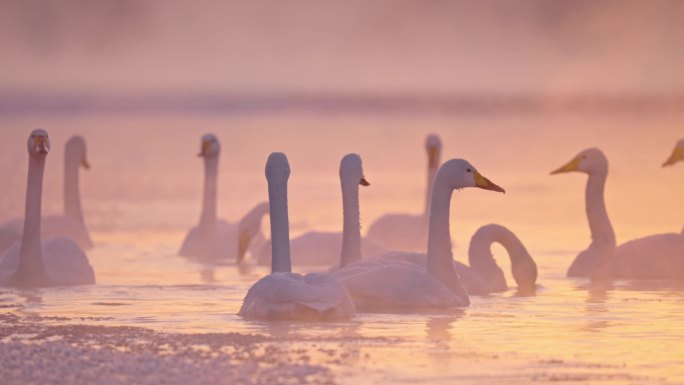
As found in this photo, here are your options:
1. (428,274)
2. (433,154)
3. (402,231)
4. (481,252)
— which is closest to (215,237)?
(402,231)

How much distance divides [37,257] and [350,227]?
2.90m

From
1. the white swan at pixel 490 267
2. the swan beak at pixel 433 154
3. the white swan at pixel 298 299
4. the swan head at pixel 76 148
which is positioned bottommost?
A: the white swan at pixel 298 299

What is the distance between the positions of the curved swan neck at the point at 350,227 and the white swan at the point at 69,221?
11.3ft

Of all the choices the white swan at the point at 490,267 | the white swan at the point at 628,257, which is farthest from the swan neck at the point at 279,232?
the white swan at the point at 628,257

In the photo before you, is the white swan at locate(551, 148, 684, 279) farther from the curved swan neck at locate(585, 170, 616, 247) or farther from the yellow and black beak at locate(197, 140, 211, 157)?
the yellow and black beak at locate(197, 140, 211, 157)

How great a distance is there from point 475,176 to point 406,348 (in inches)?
132

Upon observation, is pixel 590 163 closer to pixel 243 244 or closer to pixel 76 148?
pixel 243 244

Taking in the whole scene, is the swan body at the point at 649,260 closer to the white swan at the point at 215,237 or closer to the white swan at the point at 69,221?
the white swan at the point at 215,237

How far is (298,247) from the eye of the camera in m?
20.0

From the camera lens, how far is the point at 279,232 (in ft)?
50.3

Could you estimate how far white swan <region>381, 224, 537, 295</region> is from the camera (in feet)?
55.5

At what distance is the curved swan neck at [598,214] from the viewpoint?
19.2m

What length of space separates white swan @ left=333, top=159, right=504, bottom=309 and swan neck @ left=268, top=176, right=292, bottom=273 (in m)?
0.46

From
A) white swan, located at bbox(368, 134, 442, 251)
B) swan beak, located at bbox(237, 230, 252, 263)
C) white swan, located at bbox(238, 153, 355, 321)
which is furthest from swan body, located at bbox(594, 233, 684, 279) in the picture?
white swan, located at bbox(238, 153, 355, 321)
